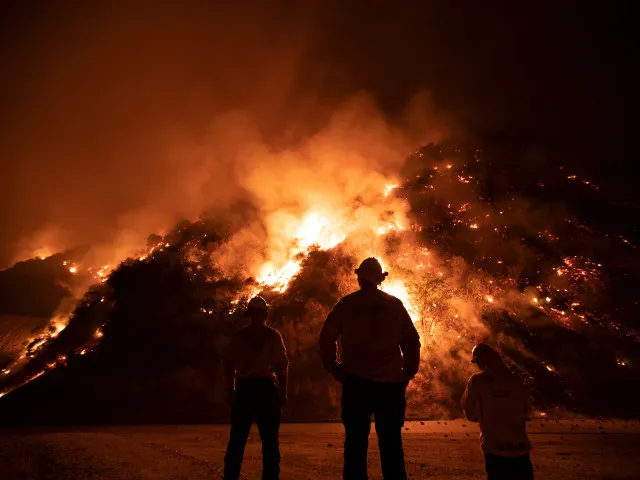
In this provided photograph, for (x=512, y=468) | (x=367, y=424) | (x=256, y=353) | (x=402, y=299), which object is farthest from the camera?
(x=402, y=299)

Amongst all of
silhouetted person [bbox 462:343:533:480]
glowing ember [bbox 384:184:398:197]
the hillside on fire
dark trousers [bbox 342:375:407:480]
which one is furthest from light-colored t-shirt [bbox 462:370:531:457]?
glowing ember [bbox 384:184:398:197]

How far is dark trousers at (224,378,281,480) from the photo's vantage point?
4438 millimetres

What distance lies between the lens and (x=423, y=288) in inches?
818

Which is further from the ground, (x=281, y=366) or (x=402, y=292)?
(x=402, y=292)

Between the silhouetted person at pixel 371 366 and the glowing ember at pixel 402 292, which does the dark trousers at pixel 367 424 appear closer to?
the silhouetted person at pixel 371 366

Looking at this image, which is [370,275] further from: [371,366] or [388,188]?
[388,188]

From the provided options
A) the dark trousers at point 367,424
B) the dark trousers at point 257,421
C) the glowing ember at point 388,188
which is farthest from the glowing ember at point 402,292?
the dark trousers at point 367,424

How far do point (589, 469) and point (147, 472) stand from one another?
726 centimetres

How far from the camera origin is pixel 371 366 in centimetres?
360

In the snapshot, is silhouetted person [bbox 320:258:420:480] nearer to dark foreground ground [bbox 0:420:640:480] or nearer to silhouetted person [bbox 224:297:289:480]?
silhouetted person [bbox 224:297:289:480]

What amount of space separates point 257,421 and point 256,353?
27.4 inches

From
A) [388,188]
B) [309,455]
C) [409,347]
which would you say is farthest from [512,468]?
[388,188]

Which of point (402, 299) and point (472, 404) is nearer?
point (472, 404)

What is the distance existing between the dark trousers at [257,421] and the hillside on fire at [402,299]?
40.1 feet
